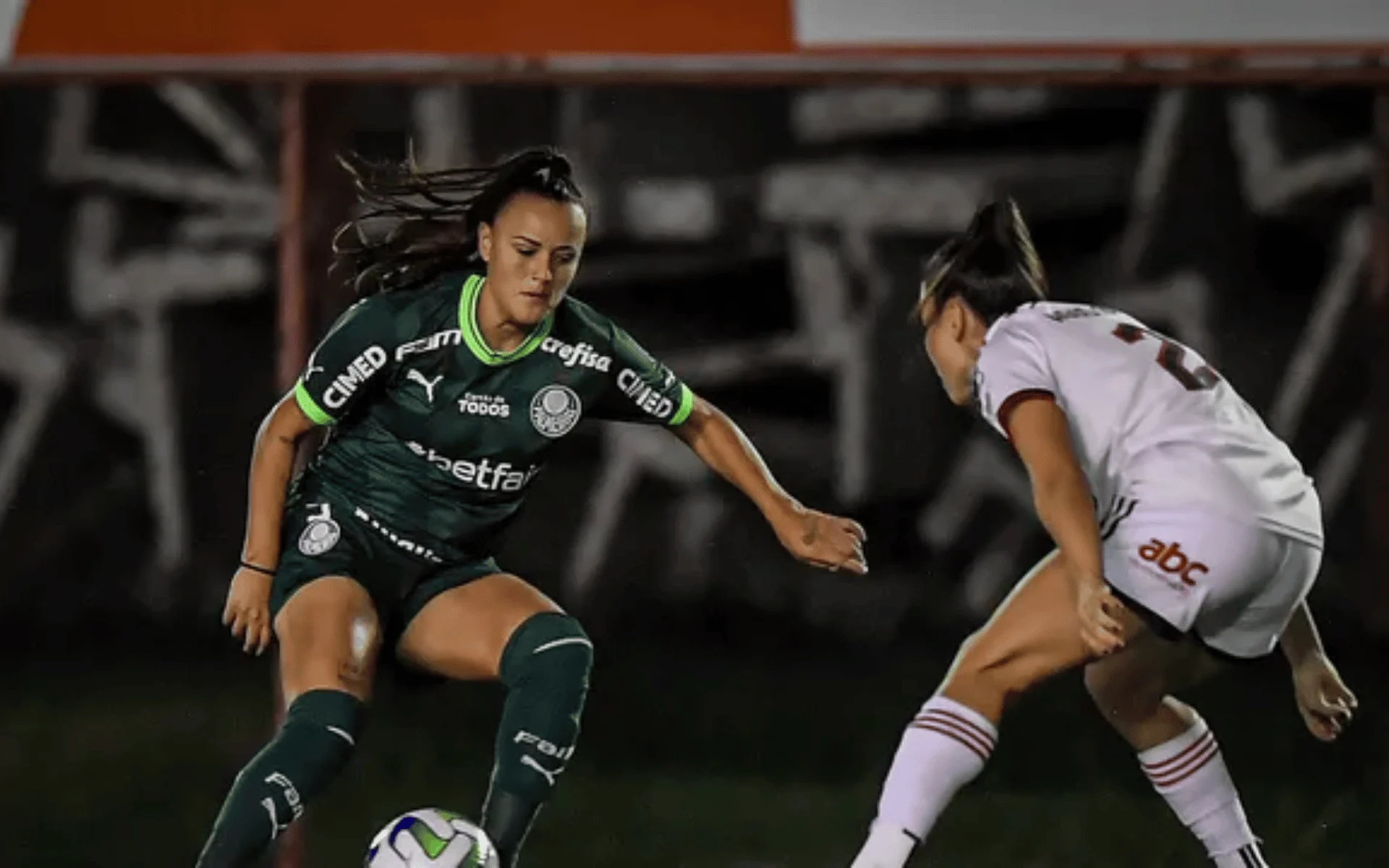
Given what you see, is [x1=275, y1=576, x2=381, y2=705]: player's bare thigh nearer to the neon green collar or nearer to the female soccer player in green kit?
the female soccer player in green kit

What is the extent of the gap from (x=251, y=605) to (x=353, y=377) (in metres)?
0.37

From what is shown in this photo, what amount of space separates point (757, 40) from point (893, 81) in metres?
0.28

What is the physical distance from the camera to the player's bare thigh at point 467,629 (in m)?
3.27

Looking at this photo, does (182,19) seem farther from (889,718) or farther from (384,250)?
(889,718)

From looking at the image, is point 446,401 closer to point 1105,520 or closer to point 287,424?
point 287,424

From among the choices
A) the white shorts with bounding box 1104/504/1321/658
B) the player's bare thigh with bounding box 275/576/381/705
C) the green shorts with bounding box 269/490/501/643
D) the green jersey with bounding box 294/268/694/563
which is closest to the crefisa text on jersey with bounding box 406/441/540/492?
the green jersey with bounding box 294/268/694/563

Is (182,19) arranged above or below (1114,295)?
above

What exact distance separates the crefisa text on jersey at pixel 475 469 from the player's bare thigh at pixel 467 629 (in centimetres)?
16

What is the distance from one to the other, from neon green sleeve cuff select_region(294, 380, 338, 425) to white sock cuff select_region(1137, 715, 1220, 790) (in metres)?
1.36

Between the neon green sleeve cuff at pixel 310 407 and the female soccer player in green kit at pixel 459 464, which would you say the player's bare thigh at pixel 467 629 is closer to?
the female soccer player in green kit at pixel 459 464

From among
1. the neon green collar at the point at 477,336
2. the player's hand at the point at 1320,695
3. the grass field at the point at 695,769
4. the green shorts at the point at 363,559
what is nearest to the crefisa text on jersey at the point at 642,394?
the neon green collar at the point at 477,336

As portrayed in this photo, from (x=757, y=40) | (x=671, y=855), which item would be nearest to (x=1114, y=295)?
(x=757, y=40)

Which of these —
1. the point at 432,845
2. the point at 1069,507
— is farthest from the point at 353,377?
the point at 1069,507

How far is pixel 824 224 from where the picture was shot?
14.6 feet
